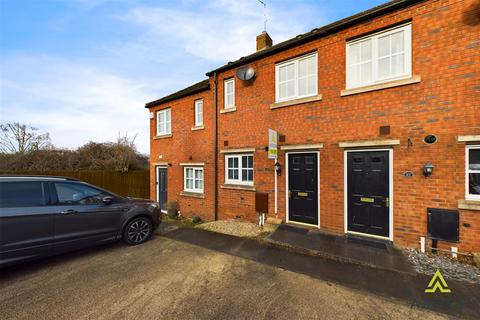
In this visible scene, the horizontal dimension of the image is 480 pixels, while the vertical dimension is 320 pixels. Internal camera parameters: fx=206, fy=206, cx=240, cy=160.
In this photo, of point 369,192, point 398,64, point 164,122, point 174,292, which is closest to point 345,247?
point 369,192

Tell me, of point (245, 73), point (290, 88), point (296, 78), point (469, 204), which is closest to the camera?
point (469, 204)

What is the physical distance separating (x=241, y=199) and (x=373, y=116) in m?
4.83

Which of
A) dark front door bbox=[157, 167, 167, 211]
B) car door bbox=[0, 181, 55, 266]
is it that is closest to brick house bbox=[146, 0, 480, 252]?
dark front door bbox=[157, 167, 167, 211]

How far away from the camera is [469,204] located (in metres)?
4.27

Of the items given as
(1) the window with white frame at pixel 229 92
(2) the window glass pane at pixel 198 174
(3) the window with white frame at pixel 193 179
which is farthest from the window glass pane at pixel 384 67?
(2) the window glass pane at pixel 198 174

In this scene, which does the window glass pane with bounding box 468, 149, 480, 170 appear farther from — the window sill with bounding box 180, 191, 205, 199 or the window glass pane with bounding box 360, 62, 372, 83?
the window sill with bounding box 180, 191, 205, 199

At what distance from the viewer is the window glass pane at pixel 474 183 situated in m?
4.34

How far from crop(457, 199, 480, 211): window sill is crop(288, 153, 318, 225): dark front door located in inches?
116

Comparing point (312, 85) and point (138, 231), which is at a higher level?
point (312, 85)

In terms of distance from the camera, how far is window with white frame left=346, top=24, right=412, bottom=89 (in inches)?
196

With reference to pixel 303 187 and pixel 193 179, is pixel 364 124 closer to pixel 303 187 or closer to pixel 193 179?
pixel 303 187

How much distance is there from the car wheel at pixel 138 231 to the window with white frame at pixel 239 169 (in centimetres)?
333

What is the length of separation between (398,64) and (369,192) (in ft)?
10.7

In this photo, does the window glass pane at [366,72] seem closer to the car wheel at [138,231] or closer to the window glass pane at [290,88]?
the window glass pane at [290,88]
